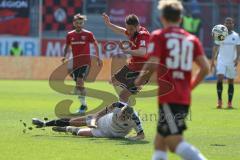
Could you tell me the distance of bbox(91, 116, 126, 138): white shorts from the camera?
12758 millimetres

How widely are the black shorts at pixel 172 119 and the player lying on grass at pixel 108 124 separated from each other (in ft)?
14.3

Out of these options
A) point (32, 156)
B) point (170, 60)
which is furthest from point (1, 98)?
point (170, 60)

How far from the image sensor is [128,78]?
13477mm

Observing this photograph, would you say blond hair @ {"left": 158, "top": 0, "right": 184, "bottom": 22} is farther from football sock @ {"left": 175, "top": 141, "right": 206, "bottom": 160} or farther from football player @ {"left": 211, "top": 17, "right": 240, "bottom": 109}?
football player @ {"left": 211, "top": 17, "right": 240, "bottom": 109}

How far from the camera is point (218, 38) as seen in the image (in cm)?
2014

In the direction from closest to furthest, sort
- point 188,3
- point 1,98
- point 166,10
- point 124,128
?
1. point 166,10
2. point 124,128
3. point 1,98
4. point 188,3

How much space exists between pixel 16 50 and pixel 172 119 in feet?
109

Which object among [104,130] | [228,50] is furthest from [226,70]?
[104,130]

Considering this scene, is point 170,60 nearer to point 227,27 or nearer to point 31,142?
point 31,142

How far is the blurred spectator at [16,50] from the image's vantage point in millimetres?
40500

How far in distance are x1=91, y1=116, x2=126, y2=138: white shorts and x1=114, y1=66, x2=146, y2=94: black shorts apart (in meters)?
0.81

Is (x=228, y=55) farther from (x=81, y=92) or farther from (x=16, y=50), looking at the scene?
(x=16, y=50)

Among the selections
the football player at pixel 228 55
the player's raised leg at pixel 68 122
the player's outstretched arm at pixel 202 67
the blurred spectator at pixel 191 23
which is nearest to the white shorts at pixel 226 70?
the football player at pixel 228 55

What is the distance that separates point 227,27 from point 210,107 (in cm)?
220
